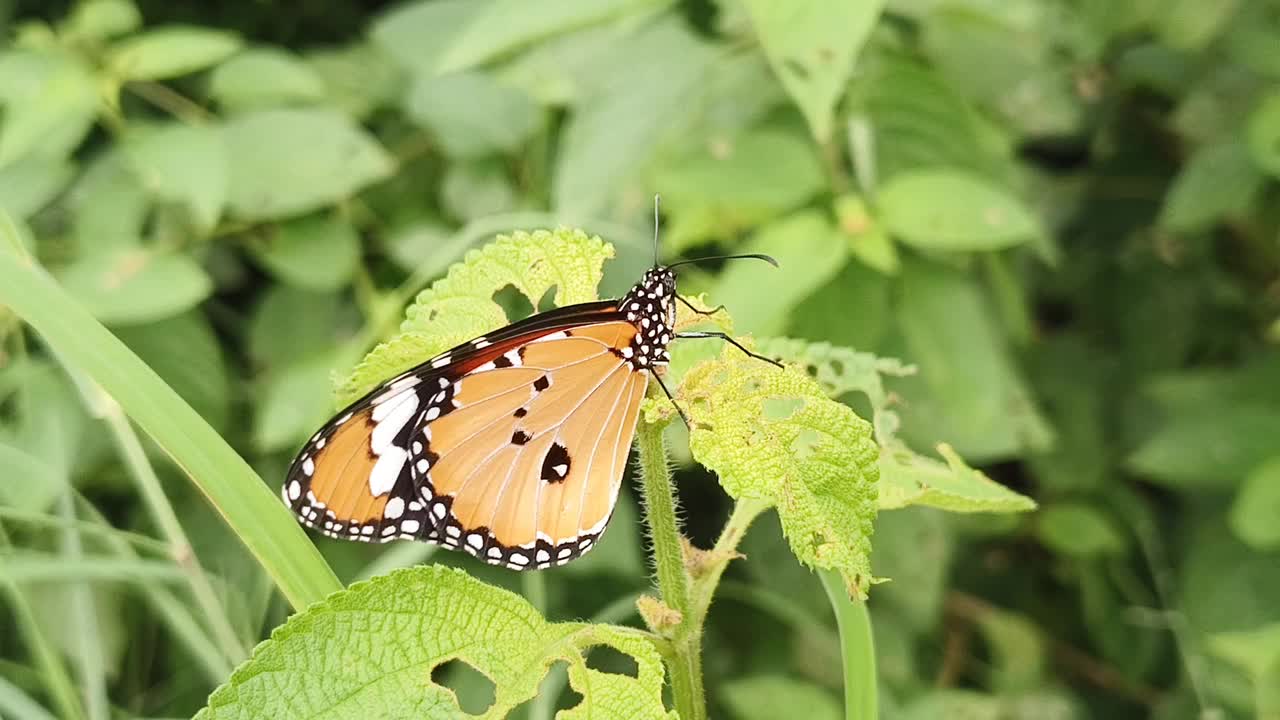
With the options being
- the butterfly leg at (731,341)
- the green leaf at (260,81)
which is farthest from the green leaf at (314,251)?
the butterfly leg at (731,341)

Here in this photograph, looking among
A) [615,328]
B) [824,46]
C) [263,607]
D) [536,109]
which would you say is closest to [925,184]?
[824,46]

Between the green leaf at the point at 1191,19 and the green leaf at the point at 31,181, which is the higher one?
the green leaf at the point at 31,181

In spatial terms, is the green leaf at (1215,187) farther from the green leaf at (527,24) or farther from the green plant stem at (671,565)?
the green plant stem at (671,565)

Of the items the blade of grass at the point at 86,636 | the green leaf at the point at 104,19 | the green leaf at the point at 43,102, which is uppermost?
the green leaf at the point at 104,19

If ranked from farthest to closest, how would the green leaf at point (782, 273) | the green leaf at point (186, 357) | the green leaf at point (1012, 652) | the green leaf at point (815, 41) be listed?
1. the green leaf at point (1012, 652)
2. the green leaf at point (186, 357)
3. the green leaf at point (782, 273)
4. the green leaf at point (815, 41)

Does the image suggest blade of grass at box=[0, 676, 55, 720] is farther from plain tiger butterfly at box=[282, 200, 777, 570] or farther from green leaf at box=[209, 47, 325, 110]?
green leaf at box=[209, 47, 325, 110]

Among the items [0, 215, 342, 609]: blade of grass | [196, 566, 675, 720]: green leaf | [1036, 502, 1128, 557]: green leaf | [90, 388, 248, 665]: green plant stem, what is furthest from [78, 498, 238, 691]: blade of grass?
[1036, 502, 1128, 557]: green leaf

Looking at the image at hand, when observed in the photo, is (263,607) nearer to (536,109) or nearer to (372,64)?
(536,109)
